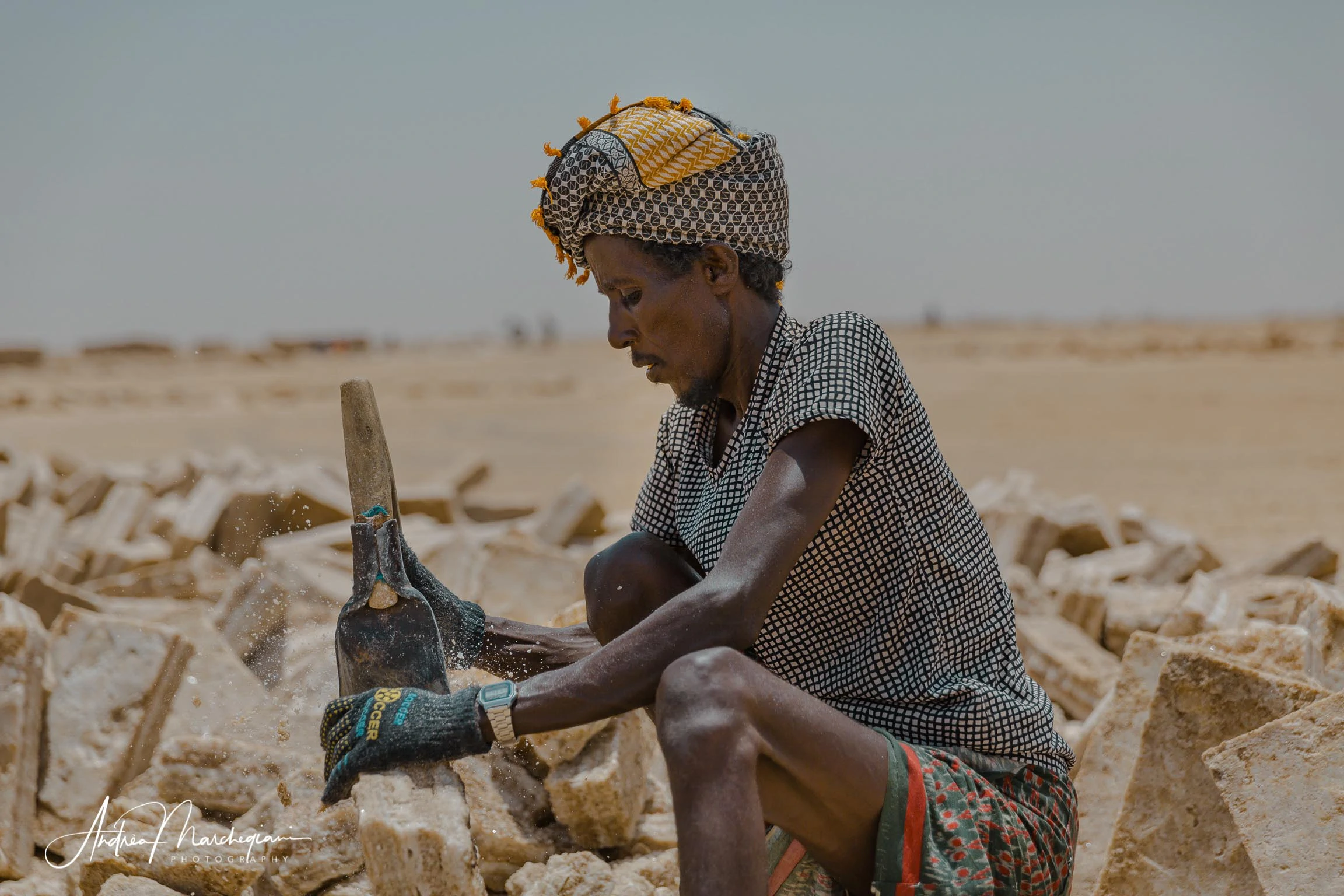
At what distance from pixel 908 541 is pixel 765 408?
40 centimetres

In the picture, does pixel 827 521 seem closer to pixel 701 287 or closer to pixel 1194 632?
pixel 701 287

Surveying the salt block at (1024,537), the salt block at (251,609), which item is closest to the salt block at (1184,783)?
the salt block at (251,609)

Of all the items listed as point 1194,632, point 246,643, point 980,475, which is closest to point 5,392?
point 980,475

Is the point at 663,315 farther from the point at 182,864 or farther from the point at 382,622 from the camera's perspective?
the point at 182,864

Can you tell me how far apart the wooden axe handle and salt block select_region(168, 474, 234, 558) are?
160 inches

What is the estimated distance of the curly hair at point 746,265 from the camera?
2480 mm

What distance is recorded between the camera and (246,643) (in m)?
4.36

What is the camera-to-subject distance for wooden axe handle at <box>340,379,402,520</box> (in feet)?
9.01

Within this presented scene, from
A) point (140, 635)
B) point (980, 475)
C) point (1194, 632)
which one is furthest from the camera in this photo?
point (980, 475)

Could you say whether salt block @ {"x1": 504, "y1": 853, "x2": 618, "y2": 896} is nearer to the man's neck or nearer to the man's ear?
the man's neck

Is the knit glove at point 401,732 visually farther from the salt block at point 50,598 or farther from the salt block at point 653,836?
the salt block at point 50,598

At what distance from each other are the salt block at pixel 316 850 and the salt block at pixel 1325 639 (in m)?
2.32

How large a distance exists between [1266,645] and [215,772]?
9.12 feet

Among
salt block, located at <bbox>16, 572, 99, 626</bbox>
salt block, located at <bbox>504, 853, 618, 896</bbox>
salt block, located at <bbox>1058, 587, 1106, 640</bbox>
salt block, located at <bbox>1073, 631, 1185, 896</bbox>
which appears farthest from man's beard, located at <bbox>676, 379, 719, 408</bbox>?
salt block, located at <bbox>16, 572, 99, 626</bbox>
